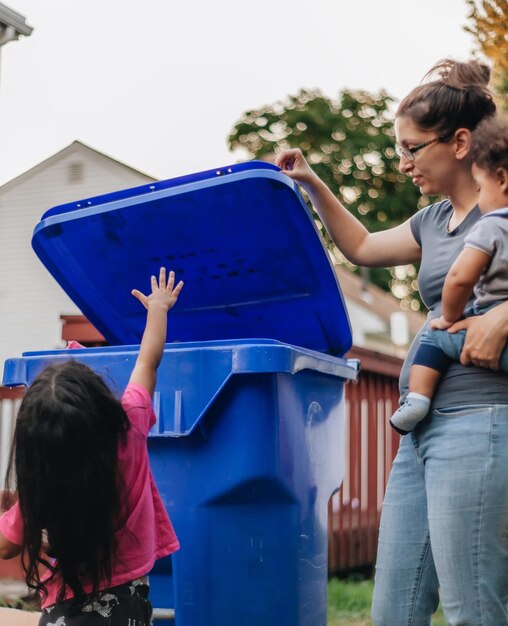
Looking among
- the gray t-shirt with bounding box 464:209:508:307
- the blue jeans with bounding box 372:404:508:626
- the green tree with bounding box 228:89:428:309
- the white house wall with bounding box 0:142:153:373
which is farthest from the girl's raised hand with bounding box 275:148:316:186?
the green tree with bounding box 228:89:428:309

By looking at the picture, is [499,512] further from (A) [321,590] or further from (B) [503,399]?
(A) [321,590]

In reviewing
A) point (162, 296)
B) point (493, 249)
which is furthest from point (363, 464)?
point (493, 249)

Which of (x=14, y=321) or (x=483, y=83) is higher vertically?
(x=483, y=83)

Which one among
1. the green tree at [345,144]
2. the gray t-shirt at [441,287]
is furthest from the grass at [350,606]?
the green tree at [345,144]

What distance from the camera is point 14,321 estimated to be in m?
4.44

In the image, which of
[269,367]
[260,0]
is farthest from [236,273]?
[260,0]

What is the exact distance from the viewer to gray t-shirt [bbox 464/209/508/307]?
1.63 m

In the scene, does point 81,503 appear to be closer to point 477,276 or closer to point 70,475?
point 70,475

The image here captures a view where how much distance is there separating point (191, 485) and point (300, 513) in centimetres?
32

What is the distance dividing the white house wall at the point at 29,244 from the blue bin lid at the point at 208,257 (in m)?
1.48

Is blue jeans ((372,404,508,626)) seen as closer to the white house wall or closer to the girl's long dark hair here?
the girl's long dark hair

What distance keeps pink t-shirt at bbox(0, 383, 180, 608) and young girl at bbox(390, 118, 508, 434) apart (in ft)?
1.91

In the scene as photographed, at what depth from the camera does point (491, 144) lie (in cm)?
170

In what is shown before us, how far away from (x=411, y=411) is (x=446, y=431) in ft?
0.28
